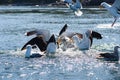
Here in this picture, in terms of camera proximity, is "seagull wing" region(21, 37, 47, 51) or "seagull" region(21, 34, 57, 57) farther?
"seagull wing" region(21, 37, 47, 51)

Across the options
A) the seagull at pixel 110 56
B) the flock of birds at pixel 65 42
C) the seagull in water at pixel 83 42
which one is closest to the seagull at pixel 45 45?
the flock of birds at pixel 65 42

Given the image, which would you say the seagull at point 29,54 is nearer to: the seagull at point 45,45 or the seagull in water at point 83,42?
the seagull at point 45,45

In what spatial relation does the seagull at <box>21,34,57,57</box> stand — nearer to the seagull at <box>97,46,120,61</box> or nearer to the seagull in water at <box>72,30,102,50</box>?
the seagull in water at <box>72,30,102,50</box>

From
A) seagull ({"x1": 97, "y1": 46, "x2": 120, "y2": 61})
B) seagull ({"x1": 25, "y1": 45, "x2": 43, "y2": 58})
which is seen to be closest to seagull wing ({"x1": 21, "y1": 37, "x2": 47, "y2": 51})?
seagull ({"x1": 25, "y1": 45, "x2": 43, "y2": 58})

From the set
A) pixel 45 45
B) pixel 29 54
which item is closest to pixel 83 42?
pixel 45 45

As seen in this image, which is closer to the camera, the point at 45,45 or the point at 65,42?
the point at 45,45

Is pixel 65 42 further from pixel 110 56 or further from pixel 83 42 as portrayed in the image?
pixel 110 56

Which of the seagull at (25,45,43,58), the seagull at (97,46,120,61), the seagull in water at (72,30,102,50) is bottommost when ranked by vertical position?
the seagull in water at (72,30,102,50)

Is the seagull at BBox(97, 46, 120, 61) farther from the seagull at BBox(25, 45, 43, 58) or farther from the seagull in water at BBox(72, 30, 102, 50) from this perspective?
the seagull in water at BBox(72, 30, 102, 50)

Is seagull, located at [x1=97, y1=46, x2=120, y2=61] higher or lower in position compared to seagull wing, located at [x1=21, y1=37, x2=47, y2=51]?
higher

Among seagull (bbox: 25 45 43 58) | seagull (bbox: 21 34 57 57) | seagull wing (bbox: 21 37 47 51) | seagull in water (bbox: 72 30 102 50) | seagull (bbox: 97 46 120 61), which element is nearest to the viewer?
seagull (bbox: 97 46 120 61)

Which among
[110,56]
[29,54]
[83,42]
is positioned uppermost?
[110,56]

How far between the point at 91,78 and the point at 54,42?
7.98 meters

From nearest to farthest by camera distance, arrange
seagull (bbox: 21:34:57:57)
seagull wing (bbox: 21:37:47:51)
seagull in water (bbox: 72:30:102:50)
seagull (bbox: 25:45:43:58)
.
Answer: seagull (bbox: 25:45:43:58) < seagull (bbox: 21:34:57:57) < seagull wing (bbox: 21:37:47:51) < seagull in water (bbox: 72:30:102:50)
